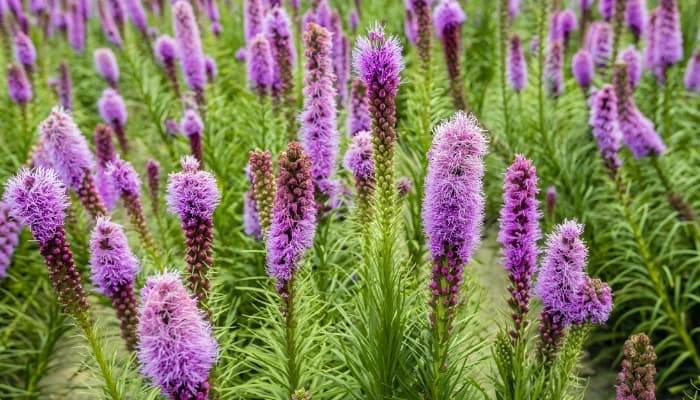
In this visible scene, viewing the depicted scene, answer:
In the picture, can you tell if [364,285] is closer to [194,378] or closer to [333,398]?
[333,398]

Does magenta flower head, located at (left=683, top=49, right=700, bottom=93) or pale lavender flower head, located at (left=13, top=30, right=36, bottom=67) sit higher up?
pale lavender flower head, located at (left=13, top=30, right=36, bottom=67)

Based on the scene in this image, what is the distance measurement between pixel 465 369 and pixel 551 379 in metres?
0.53

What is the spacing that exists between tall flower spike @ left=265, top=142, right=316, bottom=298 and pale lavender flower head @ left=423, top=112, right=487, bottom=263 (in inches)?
20.5

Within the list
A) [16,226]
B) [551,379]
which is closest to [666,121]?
[551,379]

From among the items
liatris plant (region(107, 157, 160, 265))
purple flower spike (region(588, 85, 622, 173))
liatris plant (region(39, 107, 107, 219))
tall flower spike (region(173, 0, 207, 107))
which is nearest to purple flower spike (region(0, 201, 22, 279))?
liatris plant (region(39, 107, 107, 219))

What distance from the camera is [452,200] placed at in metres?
2.65

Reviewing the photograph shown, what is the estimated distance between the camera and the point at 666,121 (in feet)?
20.3

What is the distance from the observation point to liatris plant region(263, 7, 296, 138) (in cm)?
513

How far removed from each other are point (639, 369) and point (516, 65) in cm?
429

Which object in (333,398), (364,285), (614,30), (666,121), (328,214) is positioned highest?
(614,30)

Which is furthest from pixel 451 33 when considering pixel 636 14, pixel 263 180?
pixel 636 14

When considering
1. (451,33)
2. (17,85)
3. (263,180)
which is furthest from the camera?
(17,85)

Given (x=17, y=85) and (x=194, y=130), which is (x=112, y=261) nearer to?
(x=194, y=130)

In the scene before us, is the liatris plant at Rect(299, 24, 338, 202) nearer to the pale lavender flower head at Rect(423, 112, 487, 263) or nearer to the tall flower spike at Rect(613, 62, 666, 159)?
the pale lavender flower head at Rect(423, 112, 487, 263)
